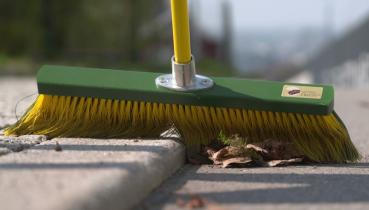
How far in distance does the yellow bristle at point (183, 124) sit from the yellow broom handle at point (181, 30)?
0.30 meters

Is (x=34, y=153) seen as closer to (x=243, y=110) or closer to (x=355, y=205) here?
(x=243, y=110)

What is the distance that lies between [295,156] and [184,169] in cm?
58

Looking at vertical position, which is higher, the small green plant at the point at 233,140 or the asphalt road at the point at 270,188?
the small green plant at the point at 233,140

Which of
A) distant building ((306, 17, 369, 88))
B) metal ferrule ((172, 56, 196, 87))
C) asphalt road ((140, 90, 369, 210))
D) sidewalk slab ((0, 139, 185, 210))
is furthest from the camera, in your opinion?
distant building ((306, 17, 369, 88))

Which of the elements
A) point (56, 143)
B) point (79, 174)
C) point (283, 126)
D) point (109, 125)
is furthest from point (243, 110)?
point (79, 174)

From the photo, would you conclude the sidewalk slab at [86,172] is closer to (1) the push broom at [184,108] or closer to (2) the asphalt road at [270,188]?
(2) the asphalt road at [270,188]

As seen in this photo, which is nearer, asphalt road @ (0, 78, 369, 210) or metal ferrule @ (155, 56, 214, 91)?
asphalt road @ (0, 78, 369, 210)

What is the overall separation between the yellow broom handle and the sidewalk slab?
55cm

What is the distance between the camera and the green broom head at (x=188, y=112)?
3465mm

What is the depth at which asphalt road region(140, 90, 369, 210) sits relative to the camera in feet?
8.44

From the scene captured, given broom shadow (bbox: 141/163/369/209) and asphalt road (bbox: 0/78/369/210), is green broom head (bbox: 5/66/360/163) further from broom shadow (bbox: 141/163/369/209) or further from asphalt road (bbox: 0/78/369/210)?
broom shadow (bbox: 141/163/369/209)

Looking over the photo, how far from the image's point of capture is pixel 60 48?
23766mm

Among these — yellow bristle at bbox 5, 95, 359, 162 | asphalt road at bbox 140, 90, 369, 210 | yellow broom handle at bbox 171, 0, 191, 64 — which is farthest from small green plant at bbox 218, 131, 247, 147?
yellow broom handle at bbox 171, 0, 191, 64

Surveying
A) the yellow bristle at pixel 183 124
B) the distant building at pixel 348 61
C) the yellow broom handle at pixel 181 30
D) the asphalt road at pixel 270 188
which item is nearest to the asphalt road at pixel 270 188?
the asphalt road at pixel 270 188
